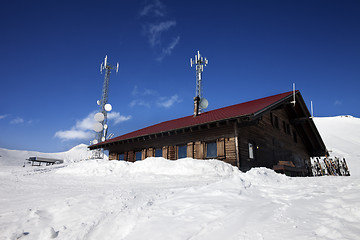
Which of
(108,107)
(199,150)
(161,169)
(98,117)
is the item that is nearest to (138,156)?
(199,150)

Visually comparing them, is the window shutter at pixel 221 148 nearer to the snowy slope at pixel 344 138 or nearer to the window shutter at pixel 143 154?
the window shutter at pixel 143 154

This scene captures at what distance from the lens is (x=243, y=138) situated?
13617 mm

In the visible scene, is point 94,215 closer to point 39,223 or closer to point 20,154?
point 39,223

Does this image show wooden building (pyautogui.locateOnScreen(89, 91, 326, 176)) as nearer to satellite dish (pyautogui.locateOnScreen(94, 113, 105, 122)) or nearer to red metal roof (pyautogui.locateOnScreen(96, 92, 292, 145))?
red metal roof (pyautogui.locateOnScreen(96, 92, 292, 145))

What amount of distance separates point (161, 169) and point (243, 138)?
18.5 ft

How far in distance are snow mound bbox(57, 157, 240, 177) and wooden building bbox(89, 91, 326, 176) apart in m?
2.15

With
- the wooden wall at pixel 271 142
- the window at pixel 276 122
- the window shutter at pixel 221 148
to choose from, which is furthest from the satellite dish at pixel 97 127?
the window at pixel 276 122

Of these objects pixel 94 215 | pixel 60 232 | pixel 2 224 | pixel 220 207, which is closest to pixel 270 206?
pixel 220 207

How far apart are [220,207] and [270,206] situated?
3.05ft

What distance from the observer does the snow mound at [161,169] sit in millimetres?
10519

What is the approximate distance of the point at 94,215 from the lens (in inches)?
165

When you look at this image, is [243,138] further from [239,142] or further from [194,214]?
[194,214]

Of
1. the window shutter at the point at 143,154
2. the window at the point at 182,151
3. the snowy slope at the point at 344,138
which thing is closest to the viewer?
the window at the point at 182,151

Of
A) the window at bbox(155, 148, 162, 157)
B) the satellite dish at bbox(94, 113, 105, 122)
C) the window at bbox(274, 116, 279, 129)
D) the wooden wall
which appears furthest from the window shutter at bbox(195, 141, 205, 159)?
the satellite dish at bbox(94, 113, 105, 122)
